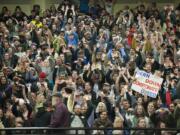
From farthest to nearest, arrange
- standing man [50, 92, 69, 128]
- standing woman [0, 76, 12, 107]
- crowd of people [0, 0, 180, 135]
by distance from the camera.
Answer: standing woman [0, 76, 12, 107] < crowd of people [0, 0, 180, 135] < standing man [50, 92, 69, 128]

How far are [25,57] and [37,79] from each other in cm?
105

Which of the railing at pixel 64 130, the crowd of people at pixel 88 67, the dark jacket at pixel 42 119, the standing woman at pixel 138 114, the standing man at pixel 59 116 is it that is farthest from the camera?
the standing woman at pixel 138 114

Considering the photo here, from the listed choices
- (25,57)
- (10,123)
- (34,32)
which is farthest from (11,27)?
(10,123)

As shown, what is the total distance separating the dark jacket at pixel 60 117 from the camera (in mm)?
11770

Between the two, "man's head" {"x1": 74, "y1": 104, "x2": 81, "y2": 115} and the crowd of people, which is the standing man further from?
"man's head" {"x1": 74, "y1": 104, "x2": 81, "y2": 115}

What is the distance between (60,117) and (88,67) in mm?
4978

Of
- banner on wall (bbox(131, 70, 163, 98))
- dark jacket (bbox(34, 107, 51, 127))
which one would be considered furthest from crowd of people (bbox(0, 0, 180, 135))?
banner on wall (bbox(131, 70, 163, 98))

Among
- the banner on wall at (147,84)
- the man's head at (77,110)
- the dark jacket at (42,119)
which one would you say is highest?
the banner on wall at (147,84)

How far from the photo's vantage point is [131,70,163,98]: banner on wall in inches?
591

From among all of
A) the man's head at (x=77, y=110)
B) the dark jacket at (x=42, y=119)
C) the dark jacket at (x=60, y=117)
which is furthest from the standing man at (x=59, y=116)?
the man's head at (x=77, y=110)

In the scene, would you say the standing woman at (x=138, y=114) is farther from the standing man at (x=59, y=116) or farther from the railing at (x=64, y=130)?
the standing man at (x=59, y=116)

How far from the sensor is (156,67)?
17.3m

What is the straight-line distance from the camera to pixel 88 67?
54.9ft

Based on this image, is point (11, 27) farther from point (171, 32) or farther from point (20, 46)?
point (171, 32)
